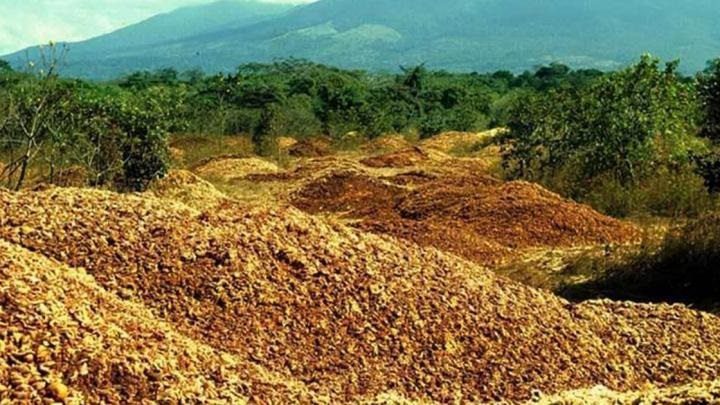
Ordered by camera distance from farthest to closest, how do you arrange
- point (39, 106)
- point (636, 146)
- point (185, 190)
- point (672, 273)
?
point (185, 190) → point (636, 146) → point (39, 106) → point (672, 273)

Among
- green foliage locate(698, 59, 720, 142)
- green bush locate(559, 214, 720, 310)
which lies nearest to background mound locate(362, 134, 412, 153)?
green foliage locate(698, 59, 720, 142)

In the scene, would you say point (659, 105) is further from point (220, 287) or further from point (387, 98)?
point (387, 98)

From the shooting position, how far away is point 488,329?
7.07m

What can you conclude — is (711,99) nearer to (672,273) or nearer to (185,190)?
(672,273)

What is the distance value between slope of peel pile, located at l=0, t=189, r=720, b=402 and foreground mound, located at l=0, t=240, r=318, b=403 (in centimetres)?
51

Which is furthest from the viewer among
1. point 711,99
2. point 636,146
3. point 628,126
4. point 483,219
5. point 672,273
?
point 636,146

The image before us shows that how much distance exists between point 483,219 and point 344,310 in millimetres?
8357

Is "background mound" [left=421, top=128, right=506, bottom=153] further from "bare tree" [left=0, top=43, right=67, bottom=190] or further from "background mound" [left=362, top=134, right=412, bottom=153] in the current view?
"bare tree" [left=0, top=43, right=67, bottom=190]

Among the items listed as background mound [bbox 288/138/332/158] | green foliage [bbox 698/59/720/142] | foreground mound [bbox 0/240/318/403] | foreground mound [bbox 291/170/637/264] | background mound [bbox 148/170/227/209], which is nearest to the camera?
foreground mound [bbox 0/240/318/403]

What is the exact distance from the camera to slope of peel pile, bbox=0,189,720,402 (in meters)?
6.39

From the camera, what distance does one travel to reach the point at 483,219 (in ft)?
48.8

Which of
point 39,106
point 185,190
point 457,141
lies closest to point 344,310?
point 39,106

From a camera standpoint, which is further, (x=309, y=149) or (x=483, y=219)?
(x=309, y=149)

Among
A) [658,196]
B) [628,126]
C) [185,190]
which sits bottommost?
Result: [658,196]
